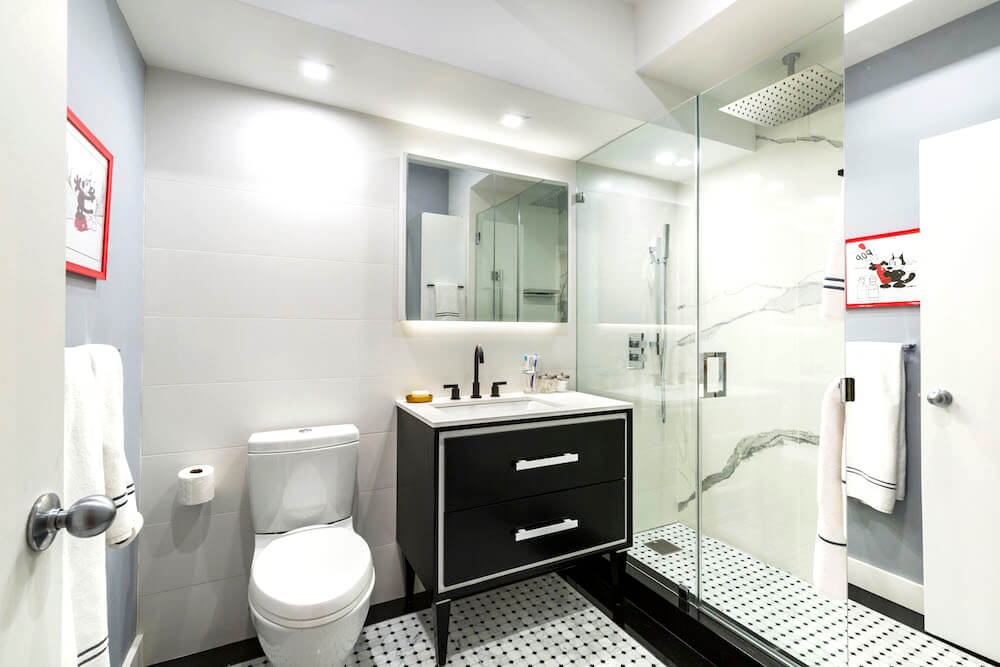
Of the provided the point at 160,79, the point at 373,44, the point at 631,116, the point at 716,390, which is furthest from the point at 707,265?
the point at 160,79

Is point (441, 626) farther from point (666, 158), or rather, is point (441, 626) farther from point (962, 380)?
point (666, 158)

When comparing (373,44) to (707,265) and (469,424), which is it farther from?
(707,265)

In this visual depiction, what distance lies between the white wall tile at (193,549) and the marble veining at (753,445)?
6.13ft

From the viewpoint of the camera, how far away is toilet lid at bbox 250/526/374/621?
1.39m

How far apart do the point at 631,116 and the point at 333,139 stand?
1.34m

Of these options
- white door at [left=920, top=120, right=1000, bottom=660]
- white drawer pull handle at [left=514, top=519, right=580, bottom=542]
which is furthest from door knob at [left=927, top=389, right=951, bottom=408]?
white drawer pull handle at [left=514, top=519, right=580, bottom=542]

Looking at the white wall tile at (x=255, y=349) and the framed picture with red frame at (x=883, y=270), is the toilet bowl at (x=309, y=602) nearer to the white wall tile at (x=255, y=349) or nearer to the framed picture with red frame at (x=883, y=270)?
the white wall tile at (x=255, y=349)

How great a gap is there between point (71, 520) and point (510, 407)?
1.87 m

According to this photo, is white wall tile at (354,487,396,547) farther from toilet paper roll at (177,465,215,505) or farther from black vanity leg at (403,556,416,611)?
toilet paper roll at (177,465,215,505)

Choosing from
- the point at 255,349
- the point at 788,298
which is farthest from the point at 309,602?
the point at 788,298

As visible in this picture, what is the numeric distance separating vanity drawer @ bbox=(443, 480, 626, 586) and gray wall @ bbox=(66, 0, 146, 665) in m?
1.08

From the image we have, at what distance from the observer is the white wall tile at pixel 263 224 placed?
179 centimetres

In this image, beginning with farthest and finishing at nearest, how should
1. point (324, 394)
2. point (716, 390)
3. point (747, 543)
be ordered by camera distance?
point (324, 394)
point (716, 390)
point (747, 543)

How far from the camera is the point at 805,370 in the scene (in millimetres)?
1546
